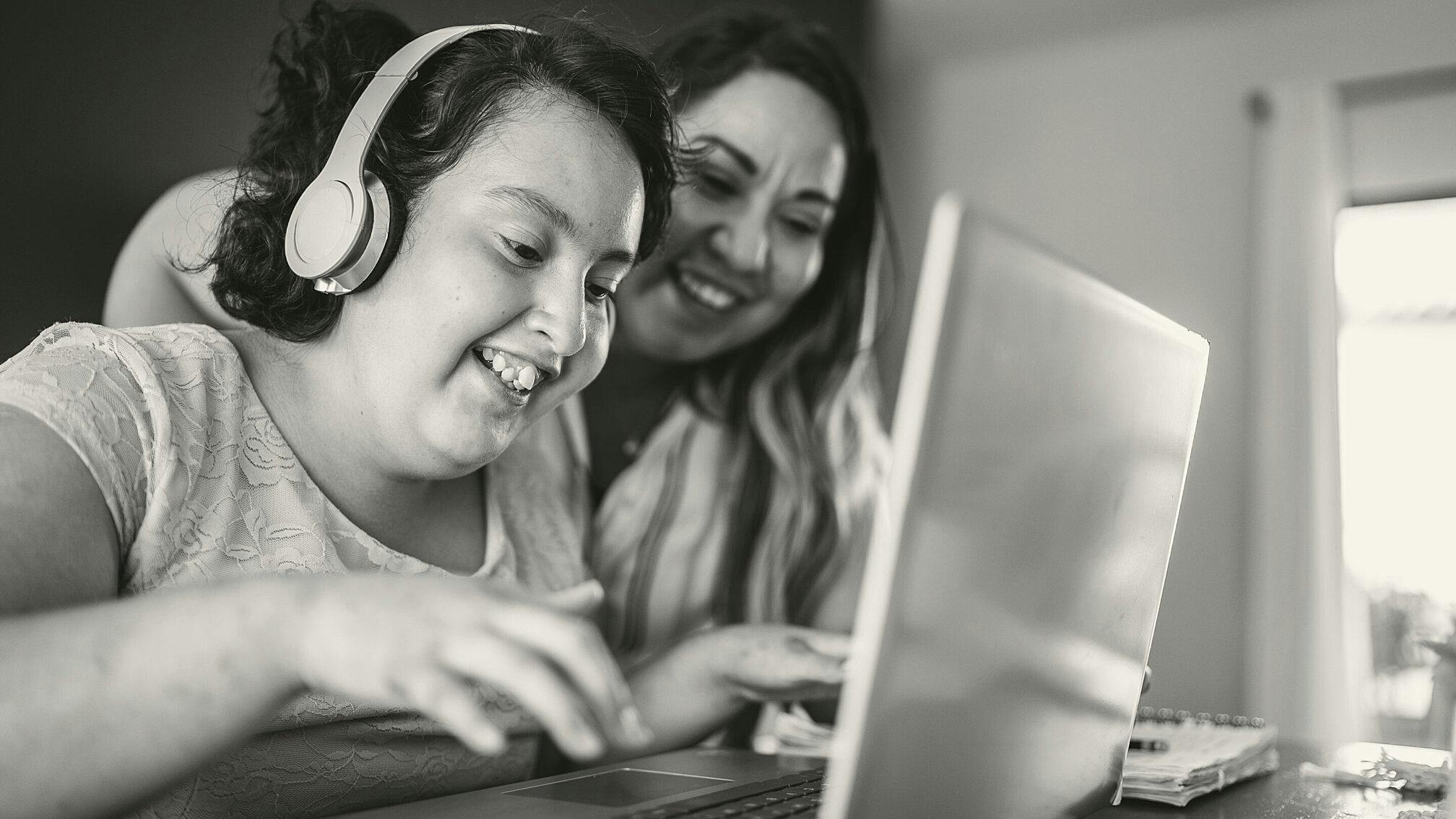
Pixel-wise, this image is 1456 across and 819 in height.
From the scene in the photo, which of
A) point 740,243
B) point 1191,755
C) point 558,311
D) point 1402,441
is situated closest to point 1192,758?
point 1191,755

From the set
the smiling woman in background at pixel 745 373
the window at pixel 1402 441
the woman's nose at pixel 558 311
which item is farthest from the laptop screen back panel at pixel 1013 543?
the window at pixel 1402 441

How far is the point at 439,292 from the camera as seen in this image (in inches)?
38.0

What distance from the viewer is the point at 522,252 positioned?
983 millimetres

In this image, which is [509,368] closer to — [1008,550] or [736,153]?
[1008,550]

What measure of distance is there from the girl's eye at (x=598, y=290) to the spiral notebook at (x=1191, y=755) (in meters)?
0.62

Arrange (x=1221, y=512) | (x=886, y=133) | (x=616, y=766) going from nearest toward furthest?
(x=616, y=766)
(x=1221, y=512)
(x=886, y=133)

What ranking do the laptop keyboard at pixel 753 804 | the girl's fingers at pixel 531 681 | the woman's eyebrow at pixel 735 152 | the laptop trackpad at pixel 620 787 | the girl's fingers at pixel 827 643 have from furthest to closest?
the woman's eyebrow at pixel 735 152 → the girl's fingers at pixel 827 643 → the laptop trackpad at pixel 620 787 → the laptop keyboard at pixel 753 804 → the girl's fingers at pixel 531 681

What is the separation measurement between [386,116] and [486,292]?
0.68 ft

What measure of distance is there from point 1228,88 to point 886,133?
116 cm

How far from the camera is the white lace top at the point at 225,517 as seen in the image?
832mm

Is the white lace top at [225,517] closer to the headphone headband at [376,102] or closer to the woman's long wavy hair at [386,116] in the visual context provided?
the woman's long wavy hair at [386,116]

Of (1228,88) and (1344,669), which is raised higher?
(1228,88)

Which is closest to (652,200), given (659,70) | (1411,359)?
(659,70)

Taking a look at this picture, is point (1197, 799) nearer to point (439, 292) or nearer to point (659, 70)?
point (439, 292)
